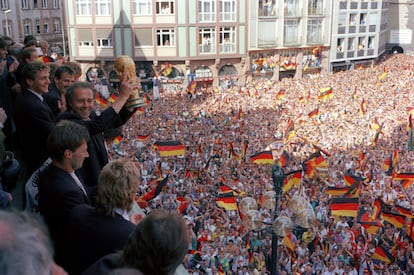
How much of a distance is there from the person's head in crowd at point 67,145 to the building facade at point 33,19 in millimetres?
38221

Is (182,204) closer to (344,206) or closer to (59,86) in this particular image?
(344,206)

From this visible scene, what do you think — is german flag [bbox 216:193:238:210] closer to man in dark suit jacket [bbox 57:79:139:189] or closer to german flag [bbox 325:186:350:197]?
german flag [bbox 325:186:350:197]

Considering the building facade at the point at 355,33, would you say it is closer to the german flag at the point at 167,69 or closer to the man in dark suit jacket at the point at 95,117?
the german flag at the point at 167,69

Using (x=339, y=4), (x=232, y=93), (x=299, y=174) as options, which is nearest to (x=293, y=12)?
(x=339, y=4)

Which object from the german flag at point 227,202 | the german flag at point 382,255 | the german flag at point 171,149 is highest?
the german flag at point 171,149

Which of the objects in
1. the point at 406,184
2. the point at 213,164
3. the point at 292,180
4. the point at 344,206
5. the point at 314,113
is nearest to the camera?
the point at 344,206

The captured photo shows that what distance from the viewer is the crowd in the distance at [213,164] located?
3283 millimetres

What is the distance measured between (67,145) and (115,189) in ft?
2.12

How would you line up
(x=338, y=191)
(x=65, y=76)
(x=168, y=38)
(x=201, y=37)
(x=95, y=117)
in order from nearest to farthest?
(x=95, y=117) < (x=65, y=76) < (x=338, y=191) < (x=168, y=38) < (x=201, y=37)

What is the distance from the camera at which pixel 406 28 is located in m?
56.2

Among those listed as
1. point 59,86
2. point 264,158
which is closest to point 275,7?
point 264,158

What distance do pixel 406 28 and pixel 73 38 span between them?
40994 millimetres

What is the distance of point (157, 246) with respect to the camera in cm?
222

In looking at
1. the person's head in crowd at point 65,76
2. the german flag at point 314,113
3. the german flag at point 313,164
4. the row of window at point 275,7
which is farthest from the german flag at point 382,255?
the row of window at point 275,7
